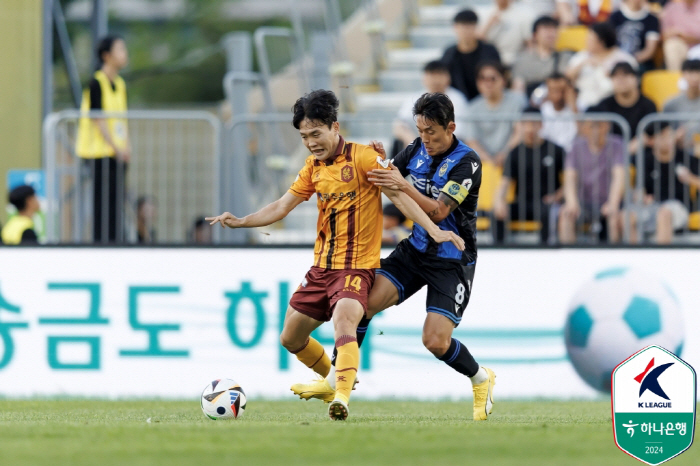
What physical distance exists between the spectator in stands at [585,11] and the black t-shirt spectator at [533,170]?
3.75 meters

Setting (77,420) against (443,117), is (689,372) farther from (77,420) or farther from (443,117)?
(77,420)

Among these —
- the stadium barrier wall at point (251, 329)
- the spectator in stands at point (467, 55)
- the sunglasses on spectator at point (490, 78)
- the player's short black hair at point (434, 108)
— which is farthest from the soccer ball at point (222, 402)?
the spectator in stands at point (467, 55)

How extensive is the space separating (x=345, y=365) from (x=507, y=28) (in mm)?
8142

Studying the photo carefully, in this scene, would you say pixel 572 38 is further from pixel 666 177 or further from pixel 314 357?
pixel 314 357

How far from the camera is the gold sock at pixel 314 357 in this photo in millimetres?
7965

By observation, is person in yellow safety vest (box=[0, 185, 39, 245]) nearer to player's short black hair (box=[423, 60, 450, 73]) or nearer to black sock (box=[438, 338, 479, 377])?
player's short black hair (box=[423, 60, 450, 73])

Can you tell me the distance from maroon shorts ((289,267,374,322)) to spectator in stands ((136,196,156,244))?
4528 mm

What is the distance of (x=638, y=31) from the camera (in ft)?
45.3

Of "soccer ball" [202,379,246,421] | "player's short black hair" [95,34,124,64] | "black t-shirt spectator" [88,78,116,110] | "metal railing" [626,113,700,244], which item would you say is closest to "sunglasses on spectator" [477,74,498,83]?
"metal railing" [626,113,700,244]

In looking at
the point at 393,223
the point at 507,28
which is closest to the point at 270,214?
the point at 393,223

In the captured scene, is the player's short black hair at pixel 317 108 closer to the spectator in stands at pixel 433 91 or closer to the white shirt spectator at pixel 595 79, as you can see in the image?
the spectator in stands at pixel 433 91

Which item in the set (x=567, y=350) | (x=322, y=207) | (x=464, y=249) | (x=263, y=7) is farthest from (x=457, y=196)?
(x=263, y=7)

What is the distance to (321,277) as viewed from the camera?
7.67 m

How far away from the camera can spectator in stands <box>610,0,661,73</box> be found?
44.9ft
